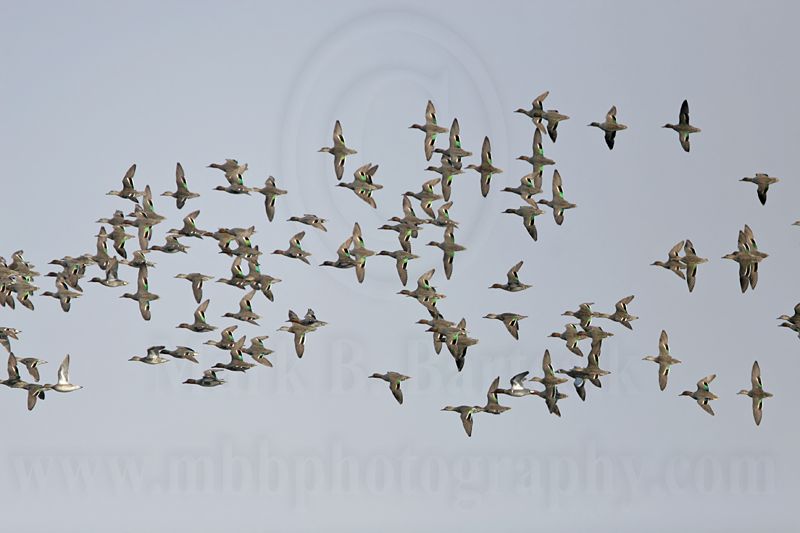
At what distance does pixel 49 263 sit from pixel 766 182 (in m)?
35.2

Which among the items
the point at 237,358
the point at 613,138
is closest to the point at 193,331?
the point at 237,358

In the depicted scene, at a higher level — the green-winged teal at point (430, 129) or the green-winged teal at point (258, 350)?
the green-winged teal at point (430, 129)

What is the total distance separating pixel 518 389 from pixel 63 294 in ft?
75.0

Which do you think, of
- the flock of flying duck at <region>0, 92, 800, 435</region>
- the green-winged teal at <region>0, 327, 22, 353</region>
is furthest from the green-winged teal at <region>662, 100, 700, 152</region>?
the green-winged teal at <region>0, 327, 22, 353</region>

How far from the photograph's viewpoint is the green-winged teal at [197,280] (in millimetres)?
119062

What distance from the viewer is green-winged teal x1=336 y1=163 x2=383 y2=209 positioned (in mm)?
113875

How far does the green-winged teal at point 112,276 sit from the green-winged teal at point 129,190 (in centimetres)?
423

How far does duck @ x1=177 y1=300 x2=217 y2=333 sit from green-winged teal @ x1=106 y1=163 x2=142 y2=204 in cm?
665

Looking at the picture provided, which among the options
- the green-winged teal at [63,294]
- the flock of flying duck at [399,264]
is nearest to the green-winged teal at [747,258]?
the flock of flying duck at [399,264]

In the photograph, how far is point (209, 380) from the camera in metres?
120

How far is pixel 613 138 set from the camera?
372 ft

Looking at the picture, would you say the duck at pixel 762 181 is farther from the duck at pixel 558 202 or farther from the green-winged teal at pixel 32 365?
the green-winged teal at pixel 32 365

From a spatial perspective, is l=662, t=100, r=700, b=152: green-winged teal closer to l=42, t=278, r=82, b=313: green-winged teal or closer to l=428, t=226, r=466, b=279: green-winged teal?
l=428, t=226, r=466, b=279: green-winged teal

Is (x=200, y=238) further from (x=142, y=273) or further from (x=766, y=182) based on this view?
(x=766, y=182)
